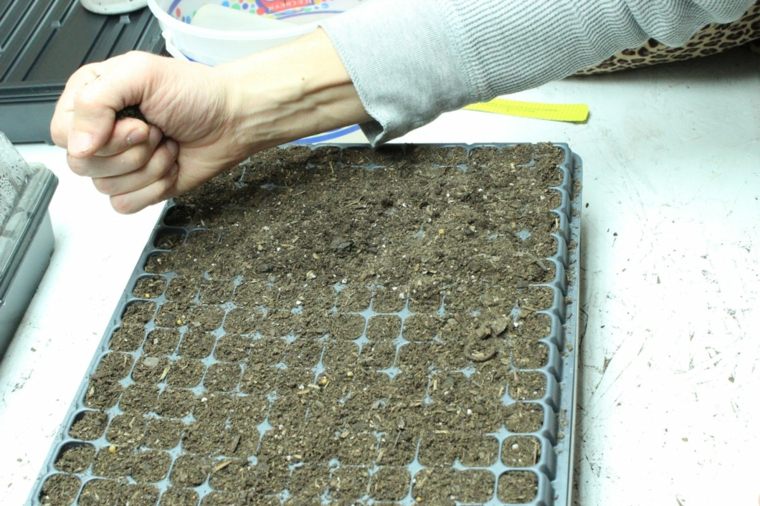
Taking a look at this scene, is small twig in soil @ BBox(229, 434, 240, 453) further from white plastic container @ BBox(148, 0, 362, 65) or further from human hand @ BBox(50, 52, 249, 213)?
white plastic container @ BBox(148, 0, 362, 65)

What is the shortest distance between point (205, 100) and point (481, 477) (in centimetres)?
44

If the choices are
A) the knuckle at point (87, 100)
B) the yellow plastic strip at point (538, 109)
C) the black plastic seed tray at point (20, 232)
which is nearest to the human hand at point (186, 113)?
the knuckle at point (87, 100)

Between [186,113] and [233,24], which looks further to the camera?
[233,24]

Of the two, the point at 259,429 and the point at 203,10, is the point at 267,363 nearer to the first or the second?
the point at 259,429

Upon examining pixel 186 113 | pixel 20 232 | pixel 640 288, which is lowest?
pixel 640 288

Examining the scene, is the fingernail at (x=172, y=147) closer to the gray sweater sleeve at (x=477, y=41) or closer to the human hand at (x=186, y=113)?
the human hand at (x=186, y=113)

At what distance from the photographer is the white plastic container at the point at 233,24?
102cm

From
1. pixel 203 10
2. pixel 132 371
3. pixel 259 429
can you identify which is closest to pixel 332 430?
pixel 259 429

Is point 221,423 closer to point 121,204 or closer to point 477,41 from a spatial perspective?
point 121,204

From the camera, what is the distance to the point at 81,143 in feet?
2.73

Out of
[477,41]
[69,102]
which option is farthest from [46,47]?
[477,41]

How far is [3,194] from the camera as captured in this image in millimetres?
963

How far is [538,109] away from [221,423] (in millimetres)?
582

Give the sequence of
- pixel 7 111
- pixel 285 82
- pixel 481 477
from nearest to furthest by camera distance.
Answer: pixel 481 477, pixel 285 82, pixel 7 111
